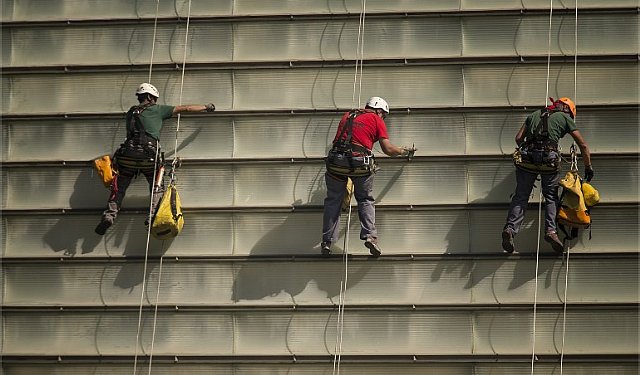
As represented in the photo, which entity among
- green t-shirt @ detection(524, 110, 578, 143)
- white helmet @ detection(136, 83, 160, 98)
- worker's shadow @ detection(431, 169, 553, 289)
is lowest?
worker's shadow @ detection(431, 169, 553, 289)

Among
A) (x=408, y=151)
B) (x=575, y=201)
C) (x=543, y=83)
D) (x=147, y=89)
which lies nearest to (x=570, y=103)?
(x=543, y=83)

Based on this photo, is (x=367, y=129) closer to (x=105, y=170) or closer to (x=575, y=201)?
(x=575, y=201)

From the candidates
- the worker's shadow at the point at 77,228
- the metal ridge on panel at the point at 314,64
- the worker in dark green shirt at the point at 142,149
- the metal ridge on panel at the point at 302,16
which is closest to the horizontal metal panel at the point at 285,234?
the worker's shadow at the point at 77,228

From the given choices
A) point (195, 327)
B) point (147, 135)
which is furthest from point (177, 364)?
point (147, 135)

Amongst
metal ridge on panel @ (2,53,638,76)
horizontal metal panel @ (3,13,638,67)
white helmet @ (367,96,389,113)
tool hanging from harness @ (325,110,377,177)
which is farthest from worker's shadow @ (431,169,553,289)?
horizontal metal panel @ (3,13,638,67)

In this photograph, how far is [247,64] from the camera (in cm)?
1314

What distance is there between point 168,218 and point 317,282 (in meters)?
1.84

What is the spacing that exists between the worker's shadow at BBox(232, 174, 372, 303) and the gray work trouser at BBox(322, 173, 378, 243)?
41 cm

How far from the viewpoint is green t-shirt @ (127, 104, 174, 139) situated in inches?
492

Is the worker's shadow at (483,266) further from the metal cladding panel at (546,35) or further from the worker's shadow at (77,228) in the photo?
the worker's shadow at (77,228)

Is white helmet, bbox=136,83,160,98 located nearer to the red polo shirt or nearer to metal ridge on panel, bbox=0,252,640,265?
metal ridge on panel, bbox=0,252,640,265

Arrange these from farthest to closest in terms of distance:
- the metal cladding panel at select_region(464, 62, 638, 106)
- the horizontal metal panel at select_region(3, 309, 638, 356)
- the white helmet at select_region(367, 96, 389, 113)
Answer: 1. the metal cladding panel at select_region(464, 62, 638, 106)
2. the white helmet at select_region(367, 96, 389, 113)
3. the horizontal metal panel at select_region(3, 309, 638, 356)

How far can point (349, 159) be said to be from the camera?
1192 cm

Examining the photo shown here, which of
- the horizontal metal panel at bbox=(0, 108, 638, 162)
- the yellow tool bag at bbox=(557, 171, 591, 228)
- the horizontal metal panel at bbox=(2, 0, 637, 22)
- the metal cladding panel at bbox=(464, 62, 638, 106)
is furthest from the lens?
the horizontal metal panel at bbox=(2, 0, 637, 22)
